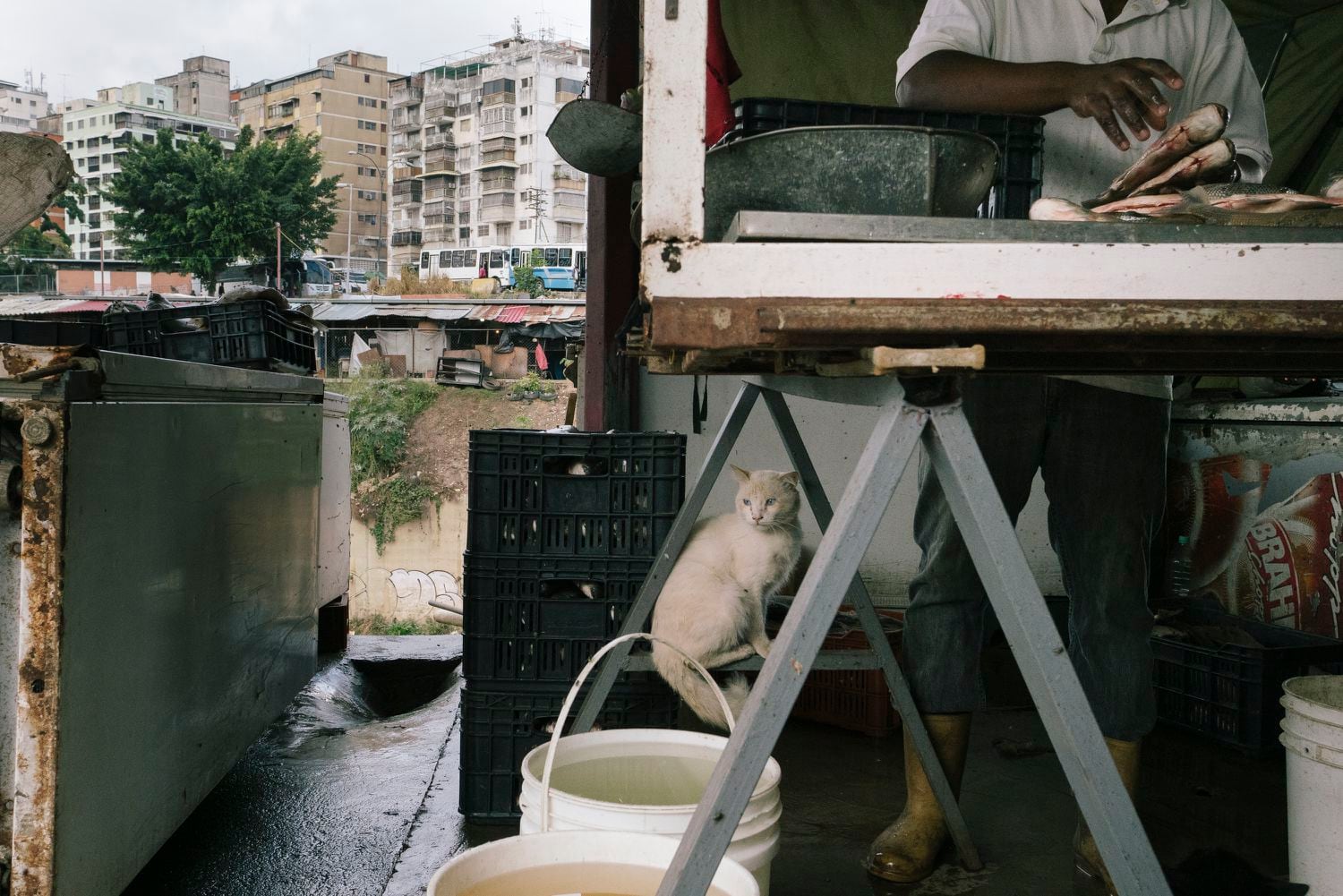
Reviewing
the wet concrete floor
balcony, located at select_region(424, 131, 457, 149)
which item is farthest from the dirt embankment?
balcony, located at select_region(424, 131, 457, 149)

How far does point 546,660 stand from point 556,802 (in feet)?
3.93

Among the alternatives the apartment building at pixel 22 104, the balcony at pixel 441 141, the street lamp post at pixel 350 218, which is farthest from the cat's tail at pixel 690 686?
the apartment building at pixel 22 104

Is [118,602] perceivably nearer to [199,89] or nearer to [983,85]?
[983,85]

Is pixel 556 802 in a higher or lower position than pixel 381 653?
higher

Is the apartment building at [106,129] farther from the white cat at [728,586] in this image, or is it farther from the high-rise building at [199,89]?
the white cat at [728,586]

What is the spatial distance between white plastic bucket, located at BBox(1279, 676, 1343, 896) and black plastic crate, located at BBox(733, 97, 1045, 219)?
3.58 ft

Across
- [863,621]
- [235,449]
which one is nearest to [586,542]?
[863,621]

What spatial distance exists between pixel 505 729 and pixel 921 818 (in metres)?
1.19

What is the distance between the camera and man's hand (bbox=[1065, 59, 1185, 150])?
62.6 inches

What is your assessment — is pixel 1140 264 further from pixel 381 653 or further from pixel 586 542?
pixel 381 653

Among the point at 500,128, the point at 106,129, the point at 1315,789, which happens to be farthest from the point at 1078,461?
the point at 106,129

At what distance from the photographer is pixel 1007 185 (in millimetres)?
1945

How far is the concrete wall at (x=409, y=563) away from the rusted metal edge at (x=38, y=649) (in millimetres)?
17693

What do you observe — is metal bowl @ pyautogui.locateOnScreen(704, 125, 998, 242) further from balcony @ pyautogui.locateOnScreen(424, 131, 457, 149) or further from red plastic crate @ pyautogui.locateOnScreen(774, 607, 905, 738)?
balcony @ pyautogui.locateOnScreen(424, 131, 457, 149)
